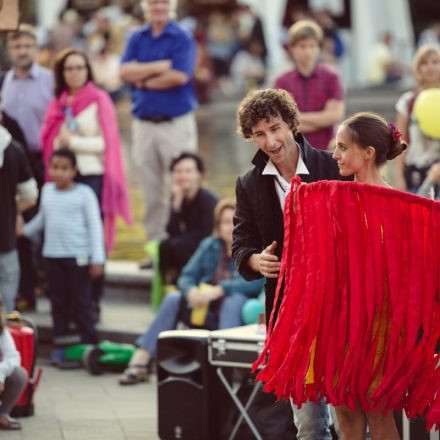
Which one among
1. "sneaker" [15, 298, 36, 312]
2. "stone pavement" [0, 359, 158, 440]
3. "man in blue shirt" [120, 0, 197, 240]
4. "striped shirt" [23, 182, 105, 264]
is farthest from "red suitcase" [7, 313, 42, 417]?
"man in blue shirt" [120, 0, 197, 240]

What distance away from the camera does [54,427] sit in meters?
7.50

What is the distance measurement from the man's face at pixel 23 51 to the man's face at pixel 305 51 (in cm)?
210

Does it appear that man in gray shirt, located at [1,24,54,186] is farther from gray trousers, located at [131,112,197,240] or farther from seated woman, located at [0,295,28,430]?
seated woman, located at [0,295,28,430]

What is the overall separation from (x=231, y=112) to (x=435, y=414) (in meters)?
24.4

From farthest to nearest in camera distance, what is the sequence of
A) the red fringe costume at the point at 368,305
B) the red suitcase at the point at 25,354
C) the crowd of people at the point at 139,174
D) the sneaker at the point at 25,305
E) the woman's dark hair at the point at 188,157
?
the sneaker at the point at 25,305 < the woman's dark hair at the point at 188,157 < the crowd of people at the point at 139,174 < the red suitcase at the point at 25,354 < the red fringe costume at the point at 368,305

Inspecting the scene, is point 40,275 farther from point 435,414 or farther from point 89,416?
point 435,414

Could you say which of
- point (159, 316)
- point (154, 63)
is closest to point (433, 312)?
point (159, 316)

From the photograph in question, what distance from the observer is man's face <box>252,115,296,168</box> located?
543cm

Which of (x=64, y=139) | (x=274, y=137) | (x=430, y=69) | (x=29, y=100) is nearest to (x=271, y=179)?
(x=274, y=137)

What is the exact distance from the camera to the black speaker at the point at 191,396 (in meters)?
7.05

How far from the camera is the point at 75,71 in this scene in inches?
389

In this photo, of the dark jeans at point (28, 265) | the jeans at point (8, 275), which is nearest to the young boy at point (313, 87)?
the dark jeans at point (28, 265)

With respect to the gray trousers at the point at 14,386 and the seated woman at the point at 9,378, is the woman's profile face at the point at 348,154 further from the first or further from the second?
the gray trousers at the point at 14,386

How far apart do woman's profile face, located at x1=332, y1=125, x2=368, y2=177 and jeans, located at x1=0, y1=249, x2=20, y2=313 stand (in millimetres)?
3701
